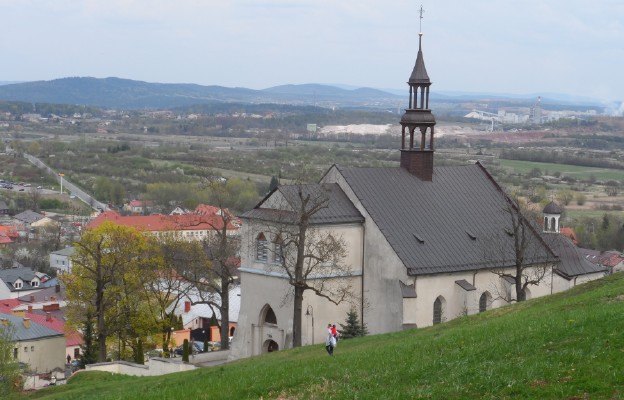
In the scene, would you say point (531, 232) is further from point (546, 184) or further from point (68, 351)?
point (546, 184)

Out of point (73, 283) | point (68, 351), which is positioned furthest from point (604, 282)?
point (68, 351)

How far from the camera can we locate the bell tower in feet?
159

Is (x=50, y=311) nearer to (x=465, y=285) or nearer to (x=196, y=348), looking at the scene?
(x=196, y=348)

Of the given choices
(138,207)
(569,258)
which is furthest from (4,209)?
(569,258)

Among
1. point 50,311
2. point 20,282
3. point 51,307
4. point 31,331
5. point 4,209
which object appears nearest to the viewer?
point 31,331

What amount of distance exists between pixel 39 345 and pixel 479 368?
178 feet

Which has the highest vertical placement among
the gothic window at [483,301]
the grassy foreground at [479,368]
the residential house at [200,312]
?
the grassy foreground at [479,368]

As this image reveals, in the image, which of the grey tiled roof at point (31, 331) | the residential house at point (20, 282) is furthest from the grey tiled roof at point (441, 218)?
the residential house at point (20, 282)

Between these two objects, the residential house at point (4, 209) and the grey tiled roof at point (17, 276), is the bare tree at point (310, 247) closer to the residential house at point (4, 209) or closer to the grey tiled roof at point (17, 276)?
the grey tiled roof at point (17, 276)

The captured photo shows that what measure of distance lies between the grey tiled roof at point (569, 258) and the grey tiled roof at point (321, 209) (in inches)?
425

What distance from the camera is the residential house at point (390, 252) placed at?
145 ft

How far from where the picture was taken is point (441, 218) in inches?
1868

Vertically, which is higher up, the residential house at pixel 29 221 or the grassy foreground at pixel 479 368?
the grassy foreground at pixel 479 368

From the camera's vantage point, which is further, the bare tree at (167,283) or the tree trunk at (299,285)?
the bare tree at (167,283)
